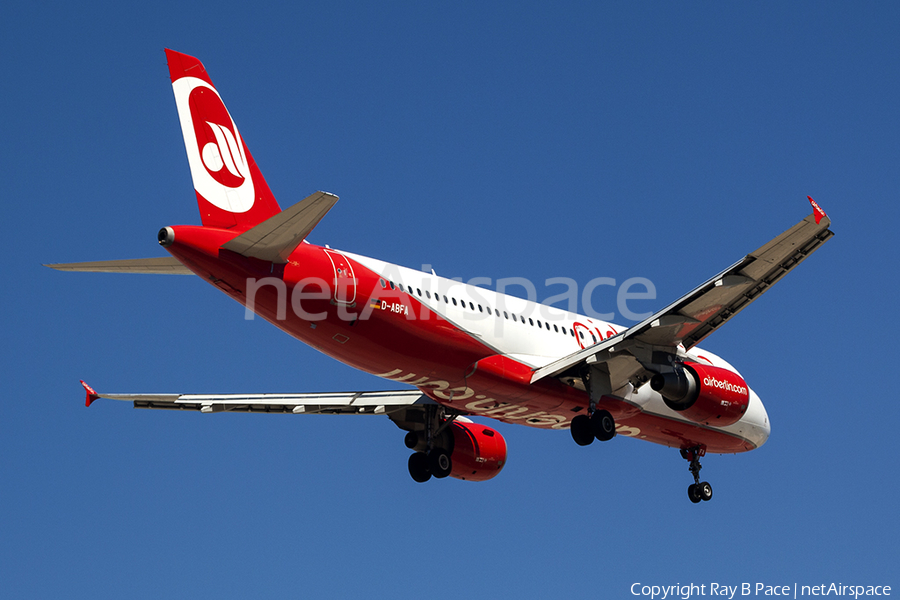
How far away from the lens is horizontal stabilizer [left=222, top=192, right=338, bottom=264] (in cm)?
1658

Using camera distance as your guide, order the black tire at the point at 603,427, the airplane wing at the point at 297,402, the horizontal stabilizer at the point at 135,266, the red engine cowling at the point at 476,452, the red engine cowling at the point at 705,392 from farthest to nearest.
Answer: the red engine cowling at the point at 476,452 → the airplane wing at the point at 297,402 → the red engine cowling at the point at 705,392 → the black tire at the point at 603,427 → the horizontal stabilizer at the point at 135,266

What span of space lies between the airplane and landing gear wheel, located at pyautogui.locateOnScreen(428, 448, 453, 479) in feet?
0.19

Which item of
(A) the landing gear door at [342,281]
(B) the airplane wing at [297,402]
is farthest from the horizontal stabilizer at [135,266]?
(B) the airplane wing at [297,402]

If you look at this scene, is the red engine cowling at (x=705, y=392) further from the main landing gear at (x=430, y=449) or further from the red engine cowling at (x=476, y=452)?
the main landing gear at (x=430, y=449)

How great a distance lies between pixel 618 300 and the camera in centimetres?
2598

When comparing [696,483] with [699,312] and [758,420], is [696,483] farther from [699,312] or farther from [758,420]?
[699,312]

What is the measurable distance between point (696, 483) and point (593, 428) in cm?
725

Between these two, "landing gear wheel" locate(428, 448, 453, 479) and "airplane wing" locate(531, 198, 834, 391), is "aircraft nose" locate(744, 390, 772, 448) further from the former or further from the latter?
"landing gear wheel" locate(428, 448, 453, 479)

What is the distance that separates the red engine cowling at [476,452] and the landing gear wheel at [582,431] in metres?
4.35

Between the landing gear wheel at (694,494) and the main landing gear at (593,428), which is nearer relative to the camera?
the main landing gear at (593,428)

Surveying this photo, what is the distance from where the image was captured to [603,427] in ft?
74.6

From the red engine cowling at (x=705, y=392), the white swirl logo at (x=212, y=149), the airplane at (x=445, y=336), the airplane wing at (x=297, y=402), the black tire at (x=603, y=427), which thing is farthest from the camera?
the airplane wing at (x=297, y=402)

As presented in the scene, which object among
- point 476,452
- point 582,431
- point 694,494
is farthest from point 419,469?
point 694,494

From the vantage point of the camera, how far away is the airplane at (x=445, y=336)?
18.3m
